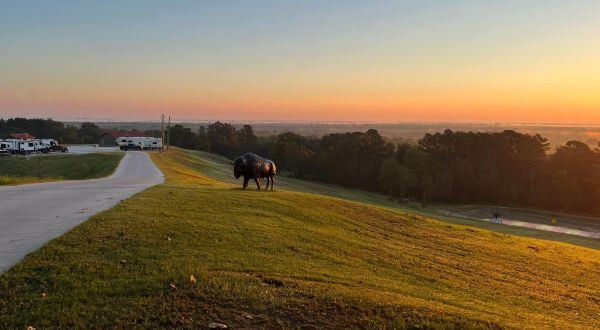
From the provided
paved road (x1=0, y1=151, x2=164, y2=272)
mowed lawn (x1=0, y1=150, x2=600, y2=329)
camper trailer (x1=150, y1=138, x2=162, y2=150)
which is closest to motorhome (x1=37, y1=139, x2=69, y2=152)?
camper trailer (x1=150, y1=138, x2=162, y2=150)

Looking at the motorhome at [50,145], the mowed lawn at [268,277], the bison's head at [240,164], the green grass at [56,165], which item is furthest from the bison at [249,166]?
the motorhome at [50,145]

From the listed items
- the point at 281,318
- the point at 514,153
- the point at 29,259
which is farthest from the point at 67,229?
the point at 514,153

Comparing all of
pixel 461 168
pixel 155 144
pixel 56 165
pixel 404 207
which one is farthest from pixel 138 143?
pixel 461 168

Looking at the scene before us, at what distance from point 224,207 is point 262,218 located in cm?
206

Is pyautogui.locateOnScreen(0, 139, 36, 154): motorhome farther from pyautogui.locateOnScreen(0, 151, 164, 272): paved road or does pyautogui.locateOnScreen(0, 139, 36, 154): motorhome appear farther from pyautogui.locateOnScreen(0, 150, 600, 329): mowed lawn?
pyautogui.locateOnScreen(0, 150, 600, 329): mowed lawn

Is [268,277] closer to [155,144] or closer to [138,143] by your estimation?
[138,143]

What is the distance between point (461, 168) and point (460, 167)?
1.42ft

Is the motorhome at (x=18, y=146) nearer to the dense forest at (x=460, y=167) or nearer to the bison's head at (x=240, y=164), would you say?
the dense forest at (x=460, y=167)

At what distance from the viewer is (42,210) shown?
16.8 meters

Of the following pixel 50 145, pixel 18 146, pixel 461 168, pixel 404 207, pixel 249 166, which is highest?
pixel 249 166

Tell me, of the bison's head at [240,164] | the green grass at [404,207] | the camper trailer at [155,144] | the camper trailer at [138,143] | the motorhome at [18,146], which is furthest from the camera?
the camper trailer at [155,144]

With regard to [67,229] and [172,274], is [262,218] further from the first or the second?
[172,274]

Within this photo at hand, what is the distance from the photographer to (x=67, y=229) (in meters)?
13.3

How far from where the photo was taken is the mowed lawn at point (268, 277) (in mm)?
7730
